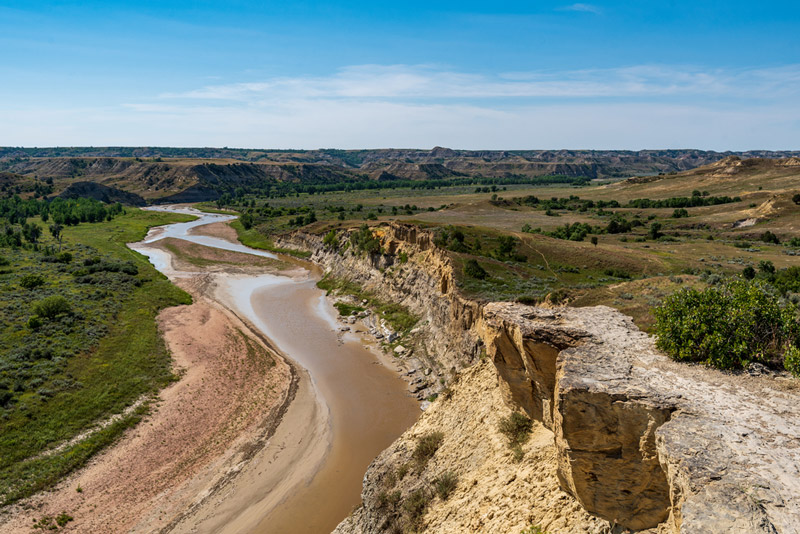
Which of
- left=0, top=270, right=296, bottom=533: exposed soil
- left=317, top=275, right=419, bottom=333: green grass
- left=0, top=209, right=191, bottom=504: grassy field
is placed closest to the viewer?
left=0, top=270, right=296, bottom=533: exposed soil

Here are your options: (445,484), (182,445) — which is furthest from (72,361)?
(445,484)

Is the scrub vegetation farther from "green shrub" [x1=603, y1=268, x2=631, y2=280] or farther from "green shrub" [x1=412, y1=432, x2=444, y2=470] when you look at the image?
"green shrub" [x1=412, y1=432, x2=444, y2=470]

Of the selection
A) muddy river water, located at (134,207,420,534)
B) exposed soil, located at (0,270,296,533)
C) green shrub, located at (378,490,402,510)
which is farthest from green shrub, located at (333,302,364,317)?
green shrub, located at (378,490,402,510)

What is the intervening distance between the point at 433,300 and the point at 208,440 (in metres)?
20.0

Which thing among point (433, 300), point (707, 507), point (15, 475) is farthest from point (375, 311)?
point (707, 507)

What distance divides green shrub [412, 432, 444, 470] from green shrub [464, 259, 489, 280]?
18086mm

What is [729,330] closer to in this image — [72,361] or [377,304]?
[377,304]

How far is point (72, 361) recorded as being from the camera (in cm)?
3400

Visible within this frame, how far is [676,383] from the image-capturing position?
424 inches

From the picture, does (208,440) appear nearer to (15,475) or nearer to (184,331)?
(15,475)

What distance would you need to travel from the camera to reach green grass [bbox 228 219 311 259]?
83025 mm

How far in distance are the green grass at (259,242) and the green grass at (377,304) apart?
20.6m

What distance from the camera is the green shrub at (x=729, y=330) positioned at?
11867 mm

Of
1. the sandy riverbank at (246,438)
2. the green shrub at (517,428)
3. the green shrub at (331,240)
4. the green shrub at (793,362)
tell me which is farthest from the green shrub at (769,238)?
the green shrub at (517,428)
